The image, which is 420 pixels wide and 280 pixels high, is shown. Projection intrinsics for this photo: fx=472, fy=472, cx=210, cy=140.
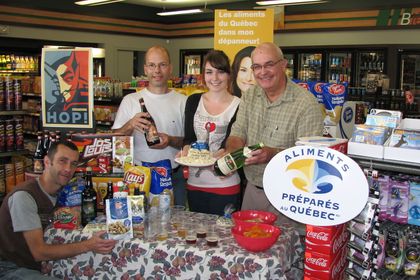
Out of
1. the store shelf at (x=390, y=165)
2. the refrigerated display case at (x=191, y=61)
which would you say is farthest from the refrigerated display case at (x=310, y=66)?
the store shelf at (x=390, y=165)

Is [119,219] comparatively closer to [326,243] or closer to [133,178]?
[133,178]

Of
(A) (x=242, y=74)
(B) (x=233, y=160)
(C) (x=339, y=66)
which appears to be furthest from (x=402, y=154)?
(C) (x=339, y=66)

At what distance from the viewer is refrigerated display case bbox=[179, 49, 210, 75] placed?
14469 millimetres

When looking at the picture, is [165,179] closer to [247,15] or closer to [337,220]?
[337,220]

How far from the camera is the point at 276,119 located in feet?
9.87

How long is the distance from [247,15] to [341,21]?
17.9 feet

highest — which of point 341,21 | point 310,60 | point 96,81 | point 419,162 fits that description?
point 341,21

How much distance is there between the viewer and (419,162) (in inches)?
78.5

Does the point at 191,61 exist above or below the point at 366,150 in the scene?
above

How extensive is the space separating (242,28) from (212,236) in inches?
169

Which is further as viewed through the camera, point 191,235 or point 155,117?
point 155,117

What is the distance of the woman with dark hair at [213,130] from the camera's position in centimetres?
334

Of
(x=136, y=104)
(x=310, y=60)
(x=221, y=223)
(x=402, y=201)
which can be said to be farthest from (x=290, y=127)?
(x=310, y=60)

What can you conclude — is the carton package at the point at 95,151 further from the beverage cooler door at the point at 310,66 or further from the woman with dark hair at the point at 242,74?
the beverage cooler door at the point at 310,66
